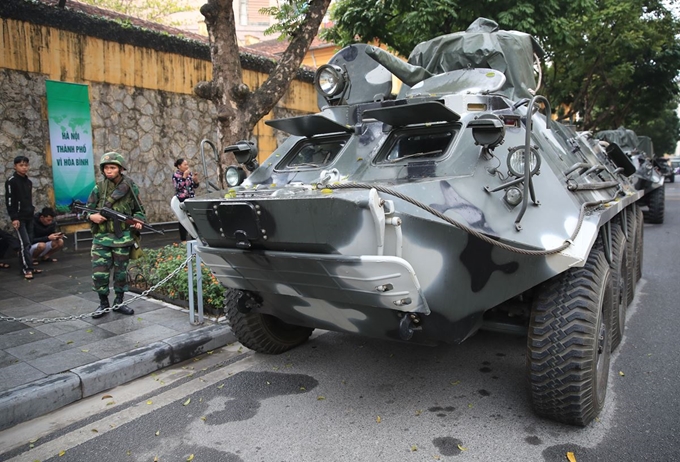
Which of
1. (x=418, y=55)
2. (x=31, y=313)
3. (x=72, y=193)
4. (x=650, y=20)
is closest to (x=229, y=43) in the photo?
(x=418, y=55)

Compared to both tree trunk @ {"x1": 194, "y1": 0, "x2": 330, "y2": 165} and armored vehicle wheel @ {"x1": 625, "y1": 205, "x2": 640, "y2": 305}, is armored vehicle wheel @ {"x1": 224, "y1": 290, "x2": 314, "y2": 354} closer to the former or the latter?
tree trunk @ {"x1": 194, "y1": 0, "x2": 330, "y2": 165}

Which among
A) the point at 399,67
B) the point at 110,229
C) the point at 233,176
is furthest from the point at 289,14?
the point at 233,176

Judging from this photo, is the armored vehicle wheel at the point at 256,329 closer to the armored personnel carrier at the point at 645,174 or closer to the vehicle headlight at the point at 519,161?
the vehicle headlight at the point at 519,161

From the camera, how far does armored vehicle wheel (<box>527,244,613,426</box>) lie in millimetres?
3064

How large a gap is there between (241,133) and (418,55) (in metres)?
2.25

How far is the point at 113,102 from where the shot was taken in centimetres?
946

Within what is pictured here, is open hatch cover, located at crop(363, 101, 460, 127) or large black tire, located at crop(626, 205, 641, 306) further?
large black tire, located at crop(626, 205, 641, 306)

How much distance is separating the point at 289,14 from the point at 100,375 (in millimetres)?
5283

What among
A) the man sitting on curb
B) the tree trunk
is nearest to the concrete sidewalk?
the man sitting on curb

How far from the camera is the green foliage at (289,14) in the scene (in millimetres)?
→ 7113

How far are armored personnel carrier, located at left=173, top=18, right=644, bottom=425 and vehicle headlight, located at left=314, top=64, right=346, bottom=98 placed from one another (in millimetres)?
336

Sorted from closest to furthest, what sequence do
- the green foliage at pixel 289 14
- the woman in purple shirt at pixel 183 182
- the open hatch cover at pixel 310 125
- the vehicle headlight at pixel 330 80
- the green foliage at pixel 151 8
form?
the open hatch cover at pixel 310 125, the vehicle headlight at pixel 330 80, the green foliage at pixel 289 14, the woman in purple shirt at pixel 183 182, the green foliage at pixel 151 8

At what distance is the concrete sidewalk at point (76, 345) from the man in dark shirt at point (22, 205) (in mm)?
730

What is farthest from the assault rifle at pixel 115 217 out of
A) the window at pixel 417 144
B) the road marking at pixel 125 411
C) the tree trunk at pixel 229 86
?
the window at pixel 417 144
